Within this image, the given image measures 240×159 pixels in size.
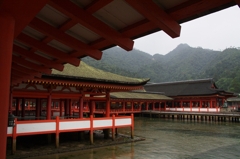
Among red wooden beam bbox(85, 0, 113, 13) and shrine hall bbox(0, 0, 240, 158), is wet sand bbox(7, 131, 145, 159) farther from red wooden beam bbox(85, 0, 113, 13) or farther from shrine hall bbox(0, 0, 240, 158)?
red wooden beam bbox(85, 0, 113, 13)

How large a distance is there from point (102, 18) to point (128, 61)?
130m

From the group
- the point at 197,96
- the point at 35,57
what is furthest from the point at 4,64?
the point at 197,96

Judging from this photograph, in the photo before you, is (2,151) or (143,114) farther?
(143,114)

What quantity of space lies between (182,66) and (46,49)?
117 metres

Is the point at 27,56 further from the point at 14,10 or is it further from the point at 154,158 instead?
the point at 154,158

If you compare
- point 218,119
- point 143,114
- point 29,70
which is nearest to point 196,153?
point 29,70

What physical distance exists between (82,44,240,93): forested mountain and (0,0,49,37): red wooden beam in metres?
80.6

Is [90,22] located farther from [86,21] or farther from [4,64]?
[4,64]

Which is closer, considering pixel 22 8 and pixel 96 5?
pixel 22 8

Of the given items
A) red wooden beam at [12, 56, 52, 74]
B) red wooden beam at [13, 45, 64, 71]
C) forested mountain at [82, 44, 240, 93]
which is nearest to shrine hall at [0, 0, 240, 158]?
red wooden beam at [13, 45, 64, 71]

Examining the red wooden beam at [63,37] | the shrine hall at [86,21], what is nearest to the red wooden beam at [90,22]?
the shrine hall at [86,21]

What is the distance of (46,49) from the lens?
4629 millimetres

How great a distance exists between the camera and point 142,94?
40.0 metres

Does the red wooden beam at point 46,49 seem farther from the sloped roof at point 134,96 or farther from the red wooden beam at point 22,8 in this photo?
the sloped roof at point 134,96
